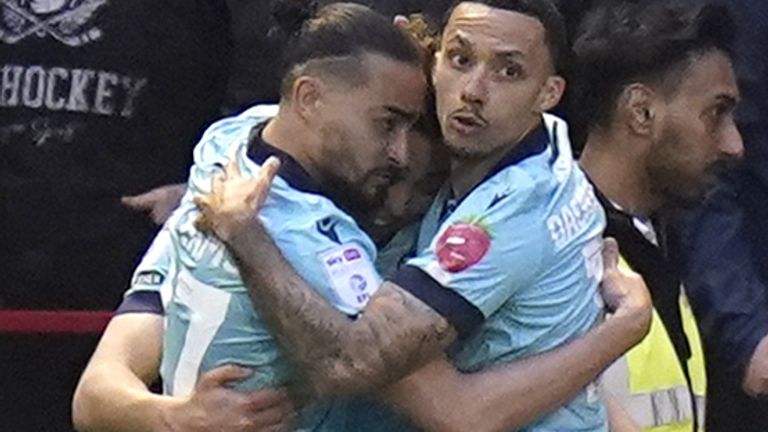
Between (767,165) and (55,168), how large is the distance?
152cm

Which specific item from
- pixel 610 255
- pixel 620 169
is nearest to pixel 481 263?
pixel 610 255

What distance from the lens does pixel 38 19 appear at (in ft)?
17.1

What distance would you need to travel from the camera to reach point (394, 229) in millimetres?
4035

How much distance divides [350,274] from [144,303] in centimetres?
56

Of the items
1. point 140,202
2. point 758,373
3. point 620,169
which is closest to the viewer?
point 620,169

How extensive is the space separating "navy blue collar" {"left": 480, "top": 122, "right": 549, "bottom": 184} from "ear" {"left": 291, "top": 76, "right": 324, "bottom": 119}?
284 millimetres

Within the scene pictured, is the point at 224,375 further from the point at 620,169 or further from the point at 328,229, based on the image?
the point at 620,169

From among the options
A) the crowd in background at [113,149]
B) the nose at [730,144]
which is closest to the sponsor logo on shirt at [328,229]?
the nose at [730,144]

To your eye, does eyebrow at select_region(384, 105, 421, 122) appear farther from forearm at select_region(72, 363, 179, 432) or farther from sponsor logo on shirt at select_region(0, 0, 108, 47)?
sponsor logo on shirt at select_region(0, 0, 108, 47)

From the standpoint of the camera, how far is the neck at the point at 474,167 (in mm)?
3885

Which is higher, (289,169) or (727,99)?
(289,169)

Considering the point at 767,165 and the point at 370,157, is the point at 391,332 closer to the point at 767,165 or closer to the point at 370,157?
the point at 370,157

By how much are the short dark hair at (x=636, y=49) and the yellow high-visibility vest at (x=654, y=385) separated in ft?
1.37

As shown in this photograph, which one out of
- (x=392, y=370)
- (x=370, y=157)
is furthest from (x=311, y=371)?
(x=370, y=157)
